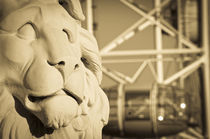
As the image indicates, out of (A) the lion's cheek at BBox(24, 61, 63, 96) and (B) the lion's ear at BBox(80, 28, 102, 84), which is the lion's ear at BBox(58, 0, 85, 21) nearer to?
(B) the lion's ear at BBox(80, 28, 102, 84)

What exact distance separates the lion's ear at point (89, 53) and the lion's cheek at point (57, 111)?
0.64 feet

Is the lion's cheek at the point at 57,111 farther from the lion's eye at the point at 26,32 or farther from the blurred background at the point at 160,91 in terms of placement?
the blurred background at the point at 160,91

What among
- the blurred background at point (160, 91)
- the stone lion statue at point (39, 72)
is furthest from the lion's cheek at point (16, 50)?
the blurred background at point (160, 91)

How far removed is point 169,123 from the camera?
7.82ft

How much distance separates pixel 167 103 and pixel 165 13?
1.56 meters

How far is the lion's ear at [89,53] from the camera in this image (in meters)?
1.16

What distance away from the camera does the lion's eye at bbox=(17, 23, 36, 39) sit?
1022 mm

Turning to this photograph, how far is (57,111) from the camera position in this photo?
0.99 meters

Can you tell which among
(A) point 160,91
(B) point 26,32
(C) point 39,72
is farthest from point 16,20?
(A) point 160,91

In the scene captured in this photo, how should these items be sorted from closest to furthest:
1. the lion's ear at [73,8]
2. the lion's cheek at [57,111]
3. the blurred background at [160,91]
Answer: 1. the lion's cheek at [57,111]
2. the lion's ear at [73,8]
3. the blurred background at [160,91]

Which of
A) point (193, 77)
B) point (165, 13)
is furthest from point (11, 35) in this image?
point (165, 13)

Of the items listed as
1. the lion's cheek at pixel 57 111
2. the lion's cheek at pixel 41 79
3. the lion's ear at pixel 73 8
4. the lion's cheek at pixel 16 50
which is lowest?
the lion's cheek at pixel 57 111

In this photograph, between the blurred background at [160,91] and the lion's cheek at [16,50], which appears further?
the blurred background at [160,91]

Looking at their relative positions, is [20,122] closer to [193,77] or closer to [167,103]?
[167,103]
